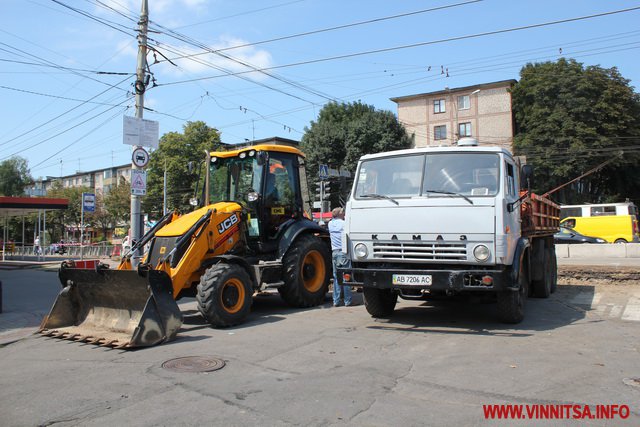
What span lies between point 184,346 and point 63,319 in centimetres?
259

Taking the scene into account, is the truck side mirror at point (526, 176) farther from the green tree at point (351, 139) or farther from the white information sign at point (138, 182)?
the green tree at point (351, 139)

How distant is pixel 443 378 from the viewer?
5008 millimetres

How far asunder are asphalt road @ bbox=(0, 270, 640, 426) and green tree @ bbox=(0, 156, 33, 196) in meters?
74.4

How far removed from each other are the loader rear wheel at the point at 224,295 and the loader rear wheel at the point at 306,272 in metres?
1.33

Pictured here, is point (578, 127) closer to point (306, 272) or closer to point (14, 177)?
point (306, 272)

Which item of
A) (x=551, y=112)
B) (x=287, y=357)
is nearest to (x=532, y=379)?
(x=287, y=357)

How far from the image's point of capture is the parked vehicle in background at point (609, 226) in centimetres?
3484

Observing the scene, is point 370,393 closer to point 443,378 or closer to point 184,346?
point 443,378

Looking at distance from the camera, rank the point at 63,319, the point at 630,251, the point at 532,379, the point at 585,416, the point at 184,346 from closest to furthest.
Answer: the point at 585,416 < the point at 532,379 < the point at 184,346 < the point at 63,319 < the point at 630,251

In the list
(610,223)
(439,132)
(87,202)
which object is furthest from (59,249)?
(610,223)

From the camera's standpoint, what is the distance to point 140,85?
44.8 ft

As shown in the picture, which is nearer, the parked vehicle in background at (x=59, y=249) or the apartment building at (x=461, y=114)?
the parked vehicle in background at (x=59, y=249)

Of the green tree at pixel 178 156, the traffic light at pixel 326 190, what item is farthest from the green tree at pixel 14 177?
the traffic light at pixel 326 190

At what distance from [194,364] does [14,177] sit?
7981 centimetres
